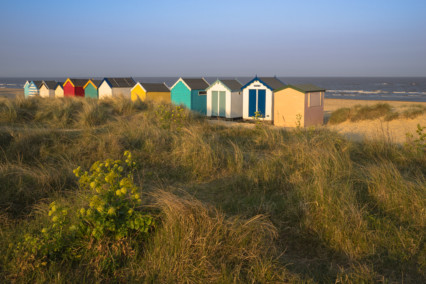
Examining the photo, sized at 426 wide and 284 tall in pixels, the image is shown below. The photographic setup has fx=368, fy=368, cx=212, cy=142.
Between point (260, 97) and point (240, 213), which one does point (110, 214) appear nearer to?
point (240, 213)

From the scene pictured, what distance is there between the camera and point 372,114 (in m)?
18.1

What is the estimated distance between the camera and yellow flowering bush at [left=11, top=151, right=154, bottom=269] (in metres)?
3.53

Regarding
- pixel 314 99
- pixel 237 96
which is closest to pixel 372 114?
pixel 314 99

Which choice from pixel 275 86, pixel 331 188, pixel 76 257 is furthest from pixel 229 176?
pixel 275 86

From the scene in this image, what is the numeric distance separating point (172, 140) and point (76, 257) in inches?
186

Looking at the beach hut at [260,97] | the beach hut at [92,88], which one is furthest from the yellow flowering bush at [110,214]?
the beach hut at [92,88]

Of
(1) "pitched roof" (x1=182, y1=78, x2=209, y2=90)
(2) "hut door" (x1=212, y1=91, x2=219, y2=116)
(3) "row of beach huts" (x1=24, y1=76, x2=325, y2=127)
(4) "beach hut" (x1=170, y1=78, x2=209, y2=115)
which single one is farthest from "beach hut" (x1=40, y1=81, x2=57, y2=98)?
(2) "hut door" (x1=212, y1=91, x2=219, y2=116)

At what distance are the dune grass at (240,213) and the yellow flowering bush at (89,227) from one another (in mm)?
Answer: 106

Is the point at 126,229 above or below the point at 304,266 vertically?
above

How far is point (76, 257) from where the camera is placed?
142 inches

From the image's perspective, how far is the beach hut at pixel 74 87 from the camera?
78.7ft

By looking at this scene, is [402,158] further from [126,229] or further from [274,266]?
[126,229]

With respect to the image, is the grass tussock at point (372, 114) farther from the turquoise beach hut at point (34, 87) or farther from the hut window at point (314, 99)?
the turquoise beach hut at point (34, 87)

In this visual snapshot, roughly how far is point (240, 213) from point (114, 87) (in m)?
19.1
